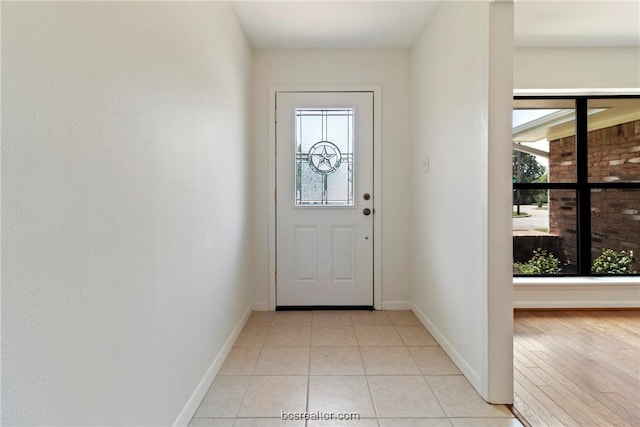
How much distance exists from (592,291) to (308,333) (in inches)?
106

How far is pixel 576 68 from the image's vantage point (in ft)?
9.75

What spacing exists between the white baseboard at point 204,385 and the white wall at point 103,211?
6 centimetres

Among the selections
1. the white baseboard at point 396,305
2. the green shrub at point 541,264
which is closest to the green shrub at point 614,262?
the green shrub at point 541,264

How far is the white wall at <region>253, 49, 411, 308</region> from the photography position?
302 centimetres

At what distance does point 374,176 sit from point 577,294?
219 cm

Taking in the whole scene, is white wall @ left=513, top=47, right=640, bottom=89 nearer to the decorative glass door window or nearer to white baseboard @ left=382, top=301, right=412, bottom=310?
the decorative glass door window

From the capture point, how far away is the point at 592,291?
3.01 meters

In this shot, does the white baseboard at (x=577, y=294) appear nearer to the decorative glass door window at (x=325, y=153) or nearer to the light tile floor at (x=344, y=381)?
the light tile floor at (x=344, y=381)

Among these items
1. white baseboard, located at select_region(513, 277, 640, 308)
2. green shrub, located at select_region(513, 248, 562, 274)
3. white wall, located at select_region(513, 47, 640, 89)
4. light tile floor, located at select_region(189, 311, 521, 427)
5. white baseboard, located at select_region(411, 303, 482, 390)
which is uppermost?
white wall, located at select_region(513, 47, 640, 89)

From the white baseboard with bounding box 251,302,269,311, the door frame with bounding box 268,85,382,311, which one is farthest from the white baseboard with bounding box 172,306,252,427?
the door frame with bounding box 268,85,382,311

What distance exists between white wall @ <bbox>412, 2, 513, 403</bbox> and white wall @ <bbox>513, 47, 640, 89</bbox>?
1.07m

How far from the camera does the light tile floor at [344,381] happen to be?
153 cm

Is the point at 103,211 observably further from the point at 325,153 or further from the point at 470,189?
the point at 325,153

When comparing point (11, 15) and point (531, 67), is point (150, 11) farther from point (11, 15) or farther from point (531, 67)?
point (531, 67)
